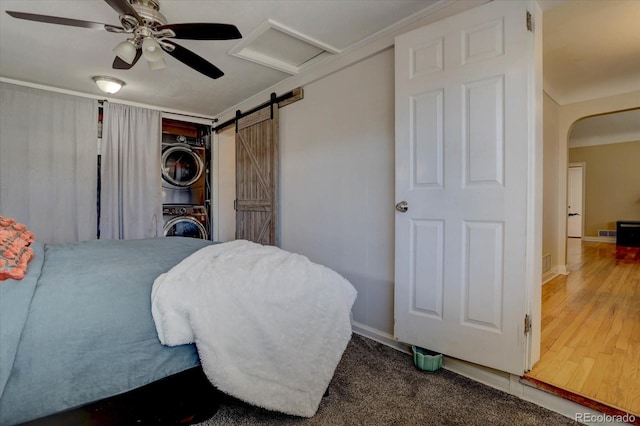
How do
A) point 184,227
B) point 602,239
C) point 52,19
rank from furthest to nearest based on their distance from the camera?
point 602,239, point 184,227, point 52,19

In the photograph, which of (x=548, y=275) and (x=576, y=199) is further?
(x=576, y=199)

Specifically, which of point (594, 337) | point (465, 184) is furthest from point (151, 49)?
point (594, 337)

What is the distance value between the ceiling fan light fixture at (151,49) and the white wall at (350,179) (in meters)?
1.41

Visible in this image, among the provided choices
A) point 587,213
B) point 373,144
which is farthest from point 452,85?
point 587,213

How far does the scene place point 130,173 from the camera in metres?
3.83

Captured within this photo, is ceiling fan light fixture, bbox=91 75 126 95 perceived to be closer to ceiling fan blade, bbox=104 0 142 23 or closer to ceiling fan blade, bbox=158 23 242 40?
ceiling fan blade, bbox=158 23 242 40

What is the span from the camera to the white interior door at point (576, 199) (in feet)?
24.8

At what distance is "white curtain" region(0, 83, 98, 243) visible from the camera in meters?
3.15

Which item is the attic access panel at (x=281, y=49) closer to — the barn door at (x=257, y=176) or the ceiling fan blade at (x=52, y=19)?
the barn door at (x=257, y=176)

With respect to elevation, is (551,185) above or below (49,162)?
below

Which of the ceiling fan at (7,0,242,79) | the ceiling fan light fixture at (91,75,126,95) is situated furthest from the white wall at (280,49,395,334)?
the ceiling fan light fixture at (91,75,126,95)

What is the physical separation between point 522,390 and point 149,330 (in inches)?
72.9

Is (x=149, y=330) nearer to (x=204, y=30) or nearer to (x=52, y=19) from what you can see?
(x=204, y=30)

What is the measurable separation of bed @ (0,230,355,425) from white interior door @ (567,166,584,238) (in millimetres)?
8738
